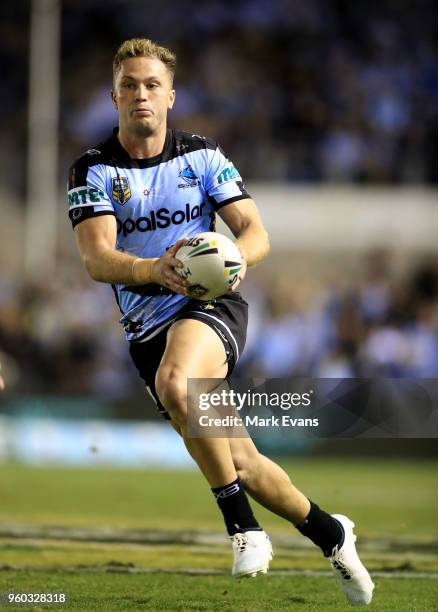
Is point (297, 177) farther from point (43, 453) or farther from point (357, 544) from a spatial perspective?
point (357, 544)

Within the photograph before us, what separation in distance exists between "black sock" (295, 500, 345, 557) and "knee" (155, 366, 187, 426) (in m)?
0.97

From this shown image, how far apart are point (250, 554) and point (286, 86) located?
688 inches

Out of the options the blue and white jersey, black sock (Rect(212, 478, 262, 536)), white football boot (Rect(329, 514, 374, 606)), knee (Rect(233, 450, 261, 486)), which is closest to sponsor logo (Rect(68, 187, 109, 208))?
the blue and white jersey

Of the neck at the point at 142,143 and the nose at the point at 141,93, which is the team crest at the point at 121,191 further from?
the nose at the point at 141,93

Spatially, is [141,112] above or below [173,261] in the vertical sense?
above

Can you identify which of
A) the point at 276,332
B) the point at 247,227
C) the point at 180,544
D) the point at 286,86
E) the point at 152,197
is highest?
the point at 286,86

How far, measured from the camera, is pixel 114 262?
6.08 meters

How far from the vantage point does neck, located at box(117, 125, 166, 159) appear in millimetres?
6539

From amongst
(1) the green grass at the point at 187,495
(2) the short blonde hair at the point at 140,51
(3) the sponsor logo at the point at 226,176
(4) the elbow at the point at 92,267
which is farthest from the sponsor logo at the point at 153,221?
(1) the green grass at the point at 187,495

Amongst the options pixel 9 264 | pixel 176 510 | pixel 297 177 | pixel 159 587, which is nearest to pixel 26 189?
pixel 9 264

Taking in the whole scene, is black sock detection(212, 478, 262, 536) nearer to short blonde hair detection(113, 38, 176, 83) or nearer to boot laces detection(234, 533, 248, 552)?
boot laces detection(234, 533, 248, 552)

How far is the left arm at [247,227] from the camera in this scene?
6355mm

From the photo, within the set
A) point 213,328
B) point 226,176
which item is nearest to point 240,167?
point 226,176

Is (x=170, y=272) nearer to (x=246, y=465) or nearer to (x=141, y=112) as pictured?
(x=141, y=112)
